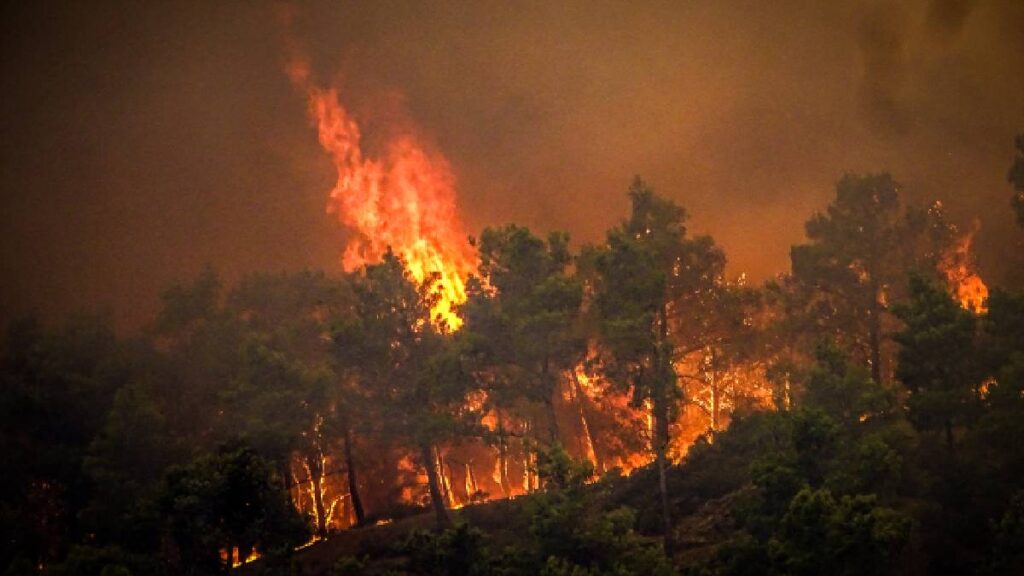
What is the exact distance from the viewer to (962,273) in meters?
41.0

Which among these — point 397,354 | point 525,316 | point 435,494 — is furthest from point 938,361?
point 397,354

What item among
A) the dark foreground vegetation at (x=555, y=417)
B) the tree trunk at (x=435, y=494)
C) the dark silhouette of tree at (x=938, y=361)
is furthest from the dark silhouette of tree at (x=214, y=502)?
the dark silhouette of tree at (x=938, y=361)

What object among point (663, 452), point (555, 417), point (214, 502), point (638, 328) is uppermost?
point (638, 328)

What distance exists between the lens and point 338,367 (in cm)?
3462

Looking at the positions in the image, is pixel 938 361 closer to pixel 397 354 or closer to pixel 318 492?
pixel 397 354

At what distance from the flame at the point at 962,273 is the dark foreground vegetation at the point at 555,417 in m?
0.35

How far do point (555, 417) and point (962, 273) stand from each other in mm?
26022

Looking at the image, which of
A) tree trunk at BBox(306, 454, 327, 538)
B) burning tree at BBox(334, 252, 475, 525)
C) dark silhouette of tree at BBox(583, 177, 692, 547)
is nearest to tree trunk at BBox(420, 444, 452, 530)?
burning tree at BBox(334, 252, 475, 525)

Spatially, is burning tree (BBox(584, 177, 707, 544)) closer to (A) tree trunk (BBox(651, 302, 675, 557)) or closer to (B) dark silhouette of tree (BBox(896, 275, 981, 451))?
(A) tree trunk (BBox(651, 302, 675, 557))

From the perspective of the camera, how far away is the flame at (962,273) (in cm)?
3947

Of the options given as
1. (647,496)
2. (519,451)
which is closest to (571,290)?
(647,496)

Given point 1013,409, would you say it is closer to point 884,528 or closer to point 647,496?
point 884,528

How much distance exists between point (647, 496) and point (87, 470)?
2428cm

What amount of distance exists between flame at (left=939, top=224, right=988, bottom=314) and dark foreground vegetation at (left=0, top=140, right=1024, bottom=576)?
0.35 metres
